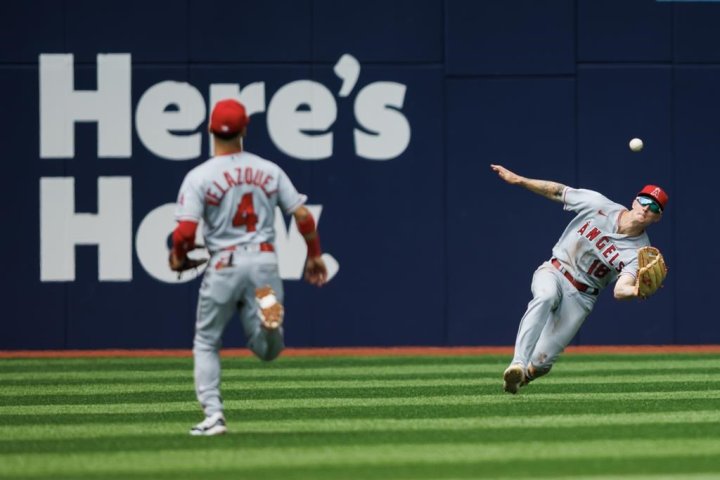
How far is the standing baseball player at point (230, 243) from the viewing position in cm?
891

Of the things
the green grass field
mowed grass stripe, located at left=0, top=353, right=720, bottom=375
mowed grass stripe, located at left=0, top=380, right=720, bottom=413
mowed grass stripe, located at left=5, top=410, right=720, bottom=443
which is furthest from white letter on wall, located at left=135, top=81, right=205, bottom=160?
mowed grass stripe, located at left=5, top=410, right=720, bottom=443

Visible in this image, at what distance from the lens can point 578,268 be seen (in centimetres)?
1220

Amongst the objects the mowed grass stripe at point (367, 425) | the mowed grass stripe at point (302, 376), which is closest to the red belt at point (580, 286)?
the mowed grass stripe at point (302, 376)

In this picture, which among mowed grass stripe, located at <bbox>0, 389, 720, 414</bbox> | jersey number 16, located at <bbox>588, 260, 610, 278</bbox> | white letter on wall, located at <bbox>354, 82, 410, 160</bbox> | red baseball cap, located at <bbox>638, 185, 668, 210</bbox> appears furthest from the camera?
white letter on wall, located at <bbox>354, 82, 410, 160</bbox>

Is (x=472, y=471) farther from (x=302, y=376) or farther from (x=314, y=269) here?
(x=302, y=376)

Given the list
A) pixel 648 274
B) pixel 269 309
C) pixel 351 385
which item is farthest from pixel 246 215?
pixel 351 385

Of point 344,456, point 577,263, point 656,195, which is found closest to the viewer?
point 344,456

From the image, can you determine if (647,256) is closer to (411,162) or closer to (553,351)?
(553,351)

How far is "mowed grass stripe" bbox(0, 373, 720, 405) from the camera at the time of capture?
12516mm

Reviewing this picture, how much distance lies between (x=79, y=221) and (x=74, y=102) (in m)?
1.39

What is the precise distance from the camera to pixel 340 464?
26.0 feet

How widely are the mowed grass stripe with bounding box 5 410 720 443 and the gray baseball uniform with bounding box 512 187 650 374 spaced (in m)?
1.86

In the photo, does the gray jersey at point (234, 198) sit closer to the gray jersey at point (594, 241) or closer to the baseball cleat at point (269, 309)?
the baseball cleat at point (269, 309)

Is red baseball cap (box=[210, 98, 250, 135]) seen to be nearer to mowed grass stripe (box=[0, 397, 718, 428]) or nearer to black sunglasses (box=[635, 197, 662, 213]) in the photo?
mowed grass stripe (box=[0, 397, 718, 428])
